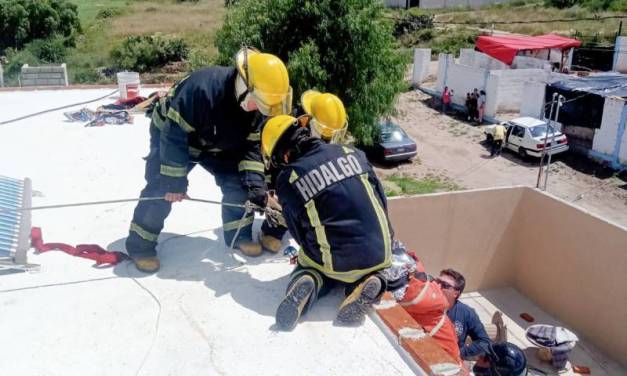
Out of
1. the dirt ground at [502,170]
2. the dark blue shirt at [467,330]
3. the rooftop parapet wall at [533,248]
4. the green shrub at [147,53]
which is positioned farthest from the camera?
the green shrub at [147,53]

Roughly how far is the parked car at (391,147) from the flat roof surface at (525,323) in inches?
354

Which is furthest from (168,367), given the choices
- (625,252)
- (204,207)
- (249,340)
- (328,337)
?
(625,252)

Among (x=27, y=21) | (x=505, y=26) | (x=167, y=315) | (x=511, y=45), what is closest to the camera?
(x=167, y=315)

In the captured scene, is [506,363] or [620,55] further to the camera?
[620,55]

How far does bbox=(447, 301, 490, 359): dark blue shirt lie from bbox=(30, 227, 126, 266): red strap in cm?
302

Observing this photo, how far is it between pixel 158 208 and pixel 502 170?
14587 mm

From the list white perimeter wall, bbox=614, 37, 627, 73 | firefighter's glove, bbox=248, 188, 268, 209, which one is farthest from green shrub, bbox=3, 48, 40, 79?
white perimeter wall, bbox=614, 37, 627, 73

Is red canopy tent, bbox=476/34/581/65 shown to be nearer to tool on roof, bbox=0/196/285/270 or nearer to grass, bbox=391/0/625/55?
grass, bbox=391/0/625/55

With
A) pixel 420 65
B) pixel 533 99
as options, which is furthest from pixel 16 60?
pixel 533 99

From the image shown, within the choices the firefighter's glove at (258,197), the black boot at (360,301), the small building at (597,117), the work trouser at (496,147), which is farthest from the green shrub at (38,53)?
the black boot at (360,301)

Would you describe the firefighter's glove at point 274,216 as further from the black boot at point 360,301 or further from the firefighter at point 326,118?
the black boot at point 360,301

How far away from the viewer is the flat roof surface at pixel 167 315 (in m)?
3.36

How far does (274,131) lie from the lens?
147 inches

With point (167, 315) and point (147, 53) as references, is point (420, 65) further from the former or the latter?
point (167, 315)
